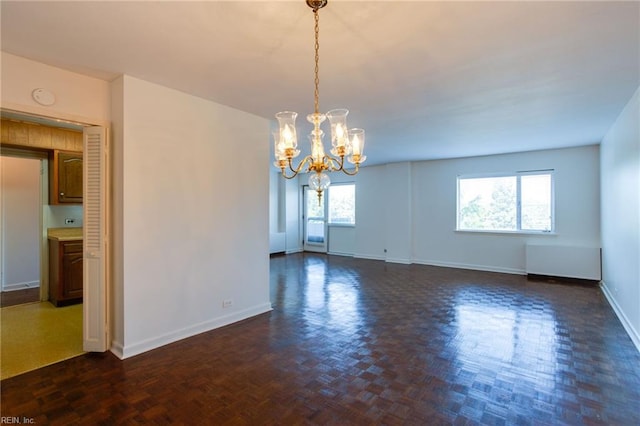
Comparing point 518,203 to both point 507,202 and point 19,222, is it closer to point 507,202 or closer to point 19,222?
point 507,202

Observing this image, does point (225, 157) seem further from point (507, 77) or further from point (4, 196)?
point (4, 196)

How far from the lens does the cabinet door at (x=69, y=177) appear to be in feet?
14.0

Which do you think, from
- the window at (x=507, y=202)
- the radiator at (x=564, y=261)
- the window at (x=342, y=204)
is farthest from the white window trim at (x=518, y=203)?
the window at (x=342, y=204)

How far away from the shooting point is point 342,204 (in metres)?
8.81

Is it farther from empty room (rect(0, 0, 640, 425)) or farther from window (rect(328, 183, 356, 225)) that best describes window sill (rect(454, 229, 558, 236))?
window (rect(328, 183, 356, 225))

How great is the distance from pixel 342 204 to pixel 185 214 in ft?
19.7

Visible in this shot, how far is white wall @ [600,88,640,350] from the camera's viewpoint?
2996mm

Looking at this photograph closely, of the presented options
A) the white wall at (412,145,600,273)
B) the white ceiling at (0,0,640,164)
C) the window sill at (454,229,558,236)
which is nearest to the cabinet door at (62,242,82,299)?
the white ceiling at (0,0,640,164)

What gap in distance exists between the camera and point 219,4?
1.77 meters

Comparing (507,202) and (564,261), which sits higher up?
(507,202)

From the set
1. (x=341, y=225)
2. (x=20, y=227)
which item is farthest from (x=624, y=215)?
(x=20, y=227)

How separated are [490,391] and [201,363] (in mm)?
2288

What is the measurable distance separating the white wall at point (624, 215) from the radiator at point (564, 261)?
0.73m

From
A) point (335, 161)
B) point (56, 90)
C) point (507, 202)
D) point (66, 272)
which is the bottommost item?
point (66, 272)
